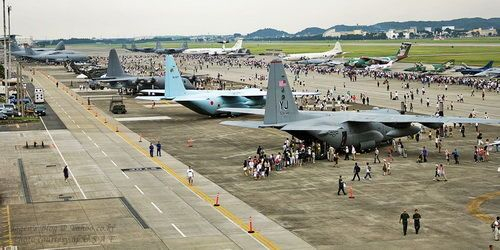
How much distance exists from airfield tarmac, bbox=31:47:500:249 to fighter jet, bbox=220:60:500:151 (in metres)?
2.05

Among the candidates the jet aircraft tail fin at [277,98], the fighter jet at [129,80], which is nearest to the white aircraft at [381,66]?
the fighter jet at [129,80]

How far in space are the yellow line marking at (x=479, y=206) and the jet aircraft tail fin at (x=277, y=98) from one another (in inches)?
725

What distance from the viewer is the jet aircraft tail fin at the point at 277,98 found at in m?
56.9

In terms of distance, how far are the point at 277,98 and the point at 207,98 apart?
96.1ft

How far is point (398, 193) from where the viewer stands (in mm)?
44750

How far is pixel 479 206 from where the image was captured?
4103cm

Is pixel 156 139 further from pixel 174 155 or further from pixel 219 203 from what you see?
pixel 219 203

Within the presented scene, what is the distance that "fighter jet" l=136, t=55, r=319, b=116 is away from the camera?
85500 mm

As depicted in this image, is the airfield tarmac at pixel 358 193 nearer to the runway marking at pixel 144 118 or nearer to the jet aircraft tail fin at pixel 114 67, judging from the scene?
the runway marking at pixel 144 118

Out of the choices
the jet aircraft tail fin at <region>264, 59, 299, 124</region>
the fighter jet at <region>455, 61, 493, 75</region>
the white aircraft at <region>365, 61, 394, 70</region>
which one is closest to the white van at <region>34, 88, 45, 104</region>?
the jet aircraft tail fin at <region>264, 59, 299, 124</region>

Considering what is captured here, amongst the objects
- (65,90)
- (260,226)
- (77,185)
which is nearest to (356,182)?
(260,226)

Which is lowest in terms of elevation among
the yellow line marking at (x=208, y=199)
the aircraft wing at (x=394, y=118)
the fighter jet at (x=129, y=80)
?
the yellow line marking at (x=208, y=199)

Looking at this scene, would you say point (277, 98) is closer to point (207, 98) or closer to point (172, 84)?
point (207, 98)

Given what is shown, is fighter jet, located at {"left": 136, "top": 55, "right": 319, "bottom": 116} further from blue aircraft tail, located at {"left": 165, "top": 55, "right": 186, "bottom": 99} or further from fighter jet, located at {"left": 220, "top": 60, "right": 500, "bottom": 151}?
fighter jet, located at {"left": 220, "top": 60, "right": 500, "bottom": 151}
